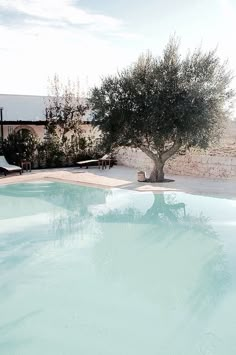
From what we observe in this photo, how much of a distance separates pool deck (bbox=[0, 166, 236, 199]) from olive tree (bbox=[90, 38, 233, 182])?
1612mm

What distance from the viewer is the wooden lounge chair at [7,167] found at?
64.8 ft

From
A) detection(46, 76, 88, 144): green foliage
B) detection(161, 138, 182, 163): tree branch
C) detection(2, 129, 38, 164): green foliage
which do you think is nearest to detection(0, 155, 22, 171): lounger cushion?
detection(2, 129, 38, 164): green foliage

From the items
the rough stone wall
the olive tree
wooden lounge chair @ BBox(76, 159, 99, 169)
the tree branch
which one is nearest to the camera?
the olive tree

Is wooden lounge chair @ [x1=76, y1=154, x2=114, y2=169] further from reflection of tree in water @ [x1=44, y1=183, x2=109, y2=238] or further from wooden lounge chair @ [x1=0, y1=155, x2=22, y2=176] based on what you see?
reflection of tree in water @ [x1=44, y1=183, x2=109, y2=238]

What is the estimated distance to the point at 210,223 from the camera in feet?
39.5

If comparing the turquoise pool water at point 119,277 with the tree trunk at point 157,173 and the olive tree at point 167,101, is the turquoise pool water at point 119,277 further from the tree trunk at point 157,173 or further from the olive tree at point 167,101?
the tree trunk at point 157,173

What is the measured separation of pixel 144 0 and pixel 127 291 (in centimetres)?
1158

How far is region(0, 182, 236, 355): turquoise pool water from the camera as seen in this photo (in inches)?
241

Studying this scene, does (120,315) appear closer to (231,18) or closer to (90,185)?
(90,185)

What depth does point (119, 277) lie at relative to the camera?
847 centimetres

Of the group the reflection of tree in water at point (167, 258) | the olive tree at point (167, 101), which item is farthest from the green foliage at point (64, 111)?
the reflection of tree in water at point (167, 258)

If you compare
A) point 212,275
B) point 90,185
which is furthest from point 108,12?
point 212,275

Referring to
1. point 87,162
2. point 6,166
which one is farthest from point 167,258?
point 87,162

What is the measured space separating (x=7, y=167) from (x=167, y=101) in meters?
8.70
